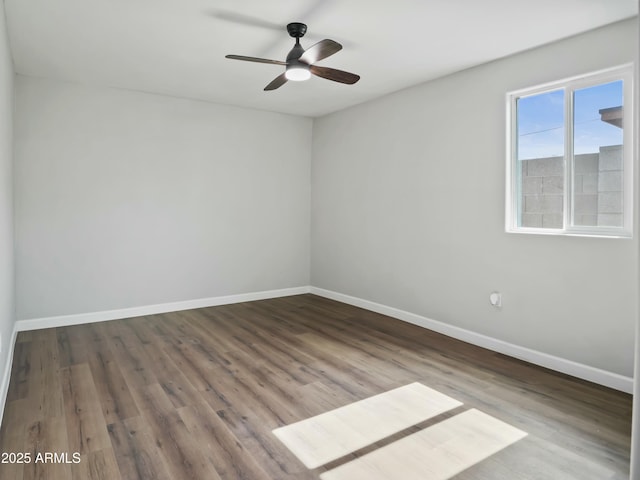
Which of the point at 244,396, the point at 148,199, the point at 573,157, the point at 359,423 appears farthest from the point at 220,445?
the point at 148,199

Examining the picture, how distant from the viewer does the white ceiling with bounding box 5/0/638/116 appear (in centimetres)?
260

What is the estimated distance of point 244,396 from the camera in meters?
2.68

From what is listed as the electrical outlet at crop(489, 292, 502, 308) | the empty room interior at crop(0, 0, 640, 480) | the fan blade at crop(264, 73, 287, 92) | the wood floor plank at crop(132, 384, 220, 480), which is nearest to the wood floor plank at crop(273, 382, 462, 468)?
the empty room interior at crop(0, 0, 640, 480)

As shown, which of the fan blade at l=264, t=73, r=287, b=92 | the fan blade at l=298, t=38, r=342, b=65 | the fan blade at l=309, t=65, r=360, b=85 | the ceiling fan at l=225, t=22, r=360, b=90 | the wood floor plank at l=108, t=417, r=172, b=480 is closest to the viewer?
the wood floor plank at l=108, t=417, r=172, b=480

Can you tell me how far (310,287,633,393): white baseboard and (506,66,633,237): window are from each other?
99cm

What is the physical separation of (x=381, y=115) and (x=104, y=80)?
3023 mm

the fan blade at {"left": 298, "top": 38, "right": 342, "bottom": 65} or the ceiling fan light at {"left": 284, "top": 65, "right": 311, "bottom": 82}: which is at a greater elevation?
the fan blade at {"left": 298, "top": 38, "right": 342, "bottom": 65}

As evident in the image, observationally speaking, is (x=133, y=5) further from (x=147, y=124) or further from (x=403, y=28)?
(x=147, y=124)

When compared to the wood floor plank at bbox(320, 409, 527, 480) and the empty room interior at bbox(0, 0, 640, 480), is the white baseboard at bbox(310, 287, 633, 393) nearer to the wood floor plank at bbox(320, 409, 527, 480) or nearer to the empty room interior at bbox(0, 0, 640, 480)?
the empty room interior at bbox(0, 0, 640, 480)

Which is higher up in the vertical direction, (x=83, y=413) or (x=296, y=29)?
(x=296, y=29)

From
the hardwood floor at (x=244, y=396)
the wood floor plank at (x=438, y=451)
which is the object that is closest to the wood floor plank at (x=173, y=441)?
the hardwood floor at (x=244, y=396)

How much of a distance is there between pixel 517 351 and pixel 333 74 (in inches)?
108

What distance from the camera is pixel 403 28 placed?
114 inches

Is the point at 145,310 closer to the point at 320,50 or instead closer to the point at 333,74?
the point at 333,74
